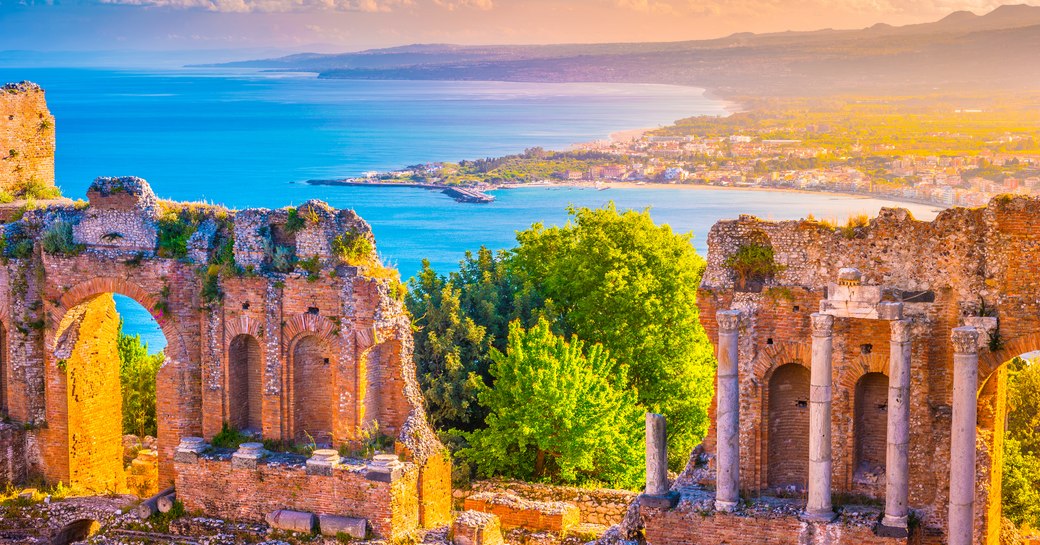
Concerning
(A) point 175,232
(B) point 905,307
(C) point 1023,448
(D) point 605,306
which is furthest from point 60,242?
(C) point 1023,448

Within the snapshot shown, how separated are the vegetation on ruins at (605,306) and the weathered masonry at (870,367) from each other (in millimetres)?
11269

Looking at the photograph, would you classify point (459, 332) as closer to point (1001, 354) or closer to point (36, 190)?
point (36, 190)

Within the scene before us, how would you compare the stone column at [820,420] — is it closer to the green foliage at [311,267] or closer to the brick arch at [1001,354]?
the brick arch at [1001,354]

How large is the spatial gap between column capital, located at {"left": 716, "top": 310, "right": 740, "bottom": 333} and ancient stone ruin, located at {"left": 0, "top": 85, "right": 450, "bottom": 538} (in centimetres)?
768

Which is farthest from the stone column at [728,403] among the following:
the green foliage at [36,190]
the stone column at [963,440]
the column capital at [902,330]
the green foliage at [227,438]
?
the green foliage at [36,190]

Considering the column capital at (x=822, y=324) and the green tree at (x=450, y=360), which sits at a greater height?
the column capital at (x=822, y=324)

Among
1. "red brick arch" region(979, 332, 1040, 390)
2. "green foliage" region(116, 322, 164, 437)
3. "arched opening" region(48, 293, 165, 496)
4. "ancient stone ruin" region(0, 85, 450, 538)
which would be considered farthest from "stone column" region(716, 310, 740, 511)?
"green foliage" region(116, 322, 164, 437)

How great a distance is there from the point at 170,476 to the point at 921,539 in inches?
681

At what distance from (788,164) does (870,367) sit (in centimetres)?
8387

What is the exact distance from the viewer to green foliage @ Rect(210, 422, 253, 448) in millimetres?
31688

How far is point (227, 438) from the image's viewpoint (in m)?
31.7

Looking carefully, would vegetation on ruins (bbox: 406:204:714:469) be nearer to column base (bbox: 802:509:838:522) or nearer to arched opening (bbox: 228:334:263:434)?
arched opening (bbox: 228:334:263:434)

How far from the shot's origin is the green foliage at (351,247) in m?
30.5

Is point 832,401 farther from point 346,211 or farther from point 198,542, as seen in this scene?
point 198,542
